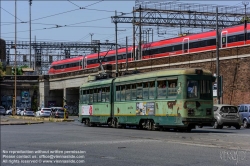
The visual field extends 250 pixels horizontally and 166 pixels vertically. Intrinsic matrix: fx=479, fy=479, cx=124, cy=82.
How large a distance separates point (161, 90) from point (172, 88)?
92cm

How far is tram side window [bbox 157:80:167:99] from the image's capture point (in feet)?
83.1

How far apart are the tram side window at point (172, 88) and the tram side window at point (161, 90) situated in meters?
0.33

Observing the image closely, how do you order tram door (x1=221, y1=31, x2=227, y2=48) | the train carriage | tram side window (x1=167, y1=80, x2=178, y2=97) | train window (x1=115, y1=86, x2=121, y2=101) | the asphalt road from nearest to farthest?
1. the asphalt road
2. the train carriage
3. tram side window (x1=167, y1=80, x2=178, y2=97)
4. train window (x1=115, y1=86, x2=121, y2=101)
5. tram door (x1=221, y1=31, x2=227, y2=48)

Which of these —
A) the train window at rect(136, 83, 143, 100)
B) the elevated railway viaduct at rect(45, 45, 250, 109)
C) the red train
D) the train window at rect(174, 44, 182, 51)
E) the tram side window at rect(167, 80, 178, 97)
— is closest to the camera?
the tram side window at rect(167, 80, 178, 97)

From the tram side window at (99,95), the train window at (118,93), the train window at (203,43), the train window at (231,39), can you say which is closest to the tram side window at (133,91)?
the train window at (118,93)

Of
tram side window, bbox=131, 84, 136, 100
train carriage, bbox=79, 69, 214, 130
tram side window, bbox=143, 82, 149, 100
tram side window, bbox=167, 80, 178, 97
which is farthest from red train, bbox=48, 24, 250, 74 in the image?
tram side window, bbox=167, 80, 178, 97

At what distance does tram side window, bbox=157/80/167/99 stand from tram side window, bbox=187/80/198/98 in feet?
5.22

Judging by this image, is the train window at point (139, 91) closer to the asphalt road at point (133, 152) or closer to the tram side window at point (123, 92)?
the tram side window at point (123, 92)

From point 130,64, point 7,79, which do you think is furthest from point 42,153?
point 7,79

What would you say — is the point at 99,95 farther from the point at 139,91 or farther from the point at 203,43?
the point at 203,43

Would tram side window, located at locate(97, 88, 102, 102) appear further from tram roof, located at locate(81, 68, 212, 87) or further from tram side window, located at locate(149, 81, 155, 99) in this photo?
tram side window, located at locate(149, 81, 155, 99)

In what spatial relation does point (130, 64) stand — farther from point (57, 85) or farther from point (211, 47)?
point (57, 85)

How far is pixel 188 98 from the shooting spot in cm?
2402

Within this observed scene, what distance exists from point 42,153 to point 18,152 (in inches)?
32.2
